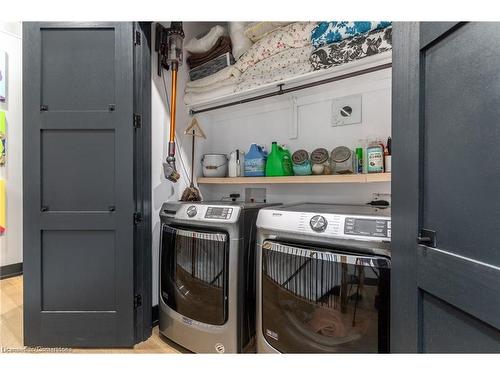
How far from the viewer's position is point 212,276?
1.34m

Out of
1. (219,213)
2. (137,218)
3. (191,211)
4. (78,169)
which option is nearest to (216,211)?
(219,213)

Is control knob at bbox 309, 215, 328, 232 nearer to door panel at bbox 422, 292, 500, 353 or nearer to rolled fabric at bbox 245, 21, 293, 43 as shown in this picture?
door panel at bbox 422, 292, 500, 353

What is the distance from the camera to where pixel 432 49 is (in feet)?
2.02

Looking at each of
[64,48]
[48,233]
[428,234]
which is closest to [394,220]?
[428,234]

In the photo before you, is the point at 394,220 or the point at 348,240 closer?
the point at 394,220

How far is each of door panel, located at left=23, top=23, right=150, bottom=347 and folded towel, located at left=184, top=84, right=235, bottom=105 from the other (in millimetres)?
562

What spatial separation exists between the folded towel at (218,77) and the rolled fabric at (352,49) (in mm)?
603

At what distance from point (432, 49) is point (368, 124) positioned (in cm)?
96

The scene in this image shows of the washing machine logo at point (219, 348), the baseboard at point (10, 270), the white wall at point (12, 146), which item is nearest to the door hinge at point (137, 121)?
the washing machine logo at point (219, 348)

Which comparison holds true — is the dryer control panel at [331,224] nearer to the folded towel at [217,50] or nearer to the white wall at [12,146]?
the folded towel at [217,50]

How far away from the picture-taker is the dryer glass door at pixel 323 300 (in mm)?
907

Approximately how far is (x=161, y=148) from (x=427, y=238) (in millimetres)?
1684

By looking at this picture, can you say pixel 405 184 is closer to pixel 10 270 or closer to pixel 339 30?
pixel 339 30
